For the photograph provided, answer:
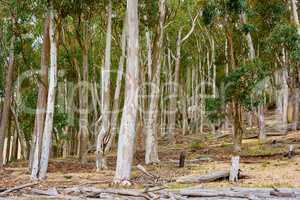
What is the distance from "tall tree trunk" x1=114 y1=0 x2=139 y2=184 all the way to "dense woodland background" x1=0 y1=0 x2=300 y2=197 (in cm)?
3

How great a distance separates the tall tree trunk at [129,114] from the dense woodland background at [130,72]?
0.09ft

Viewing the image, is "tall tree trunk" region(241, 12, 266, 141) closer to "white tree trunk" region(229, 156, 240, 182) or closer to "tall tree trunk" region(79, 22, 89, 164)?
"tall tree trunk" region(79, 22, 89, 164)

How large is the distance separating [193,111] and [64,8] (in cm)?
2697

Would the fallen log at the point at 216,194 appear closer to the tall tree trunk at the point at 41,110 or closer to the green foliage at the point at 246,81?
the tall tree trunk at the point at 41,110

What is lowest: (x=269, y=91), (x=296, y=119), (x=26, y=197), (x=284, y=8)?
(x=26, y=197)

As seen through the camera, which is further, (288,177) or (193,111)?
(193,111)

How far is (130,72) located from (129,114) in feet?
3.97

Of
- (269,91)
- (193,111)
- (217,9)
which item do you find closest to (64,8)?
(217,9)

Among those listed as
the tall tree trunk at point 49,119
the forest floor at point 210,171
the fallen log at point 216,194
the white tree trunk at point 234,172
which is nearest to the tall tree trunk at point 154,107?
the forest floor at point 210,171

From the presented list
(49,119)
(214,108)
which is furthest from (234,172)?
(214,108)

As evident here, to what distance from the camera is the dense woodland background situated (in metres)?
16.8

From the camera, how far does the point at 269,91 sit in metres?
45.8

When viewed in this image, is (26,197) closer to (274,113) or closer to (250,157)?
(250,157)

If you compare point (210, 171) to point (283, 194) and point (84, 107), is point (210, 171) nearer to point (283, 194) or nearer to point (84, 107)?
point (283, 194)
